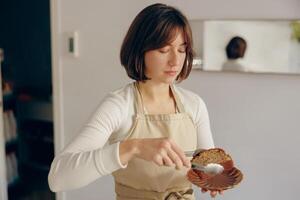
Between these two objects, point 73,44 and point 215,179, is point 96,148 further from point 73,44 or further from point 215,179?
point 73,44

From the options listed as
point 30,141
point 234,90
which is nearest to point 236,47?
point 234,90

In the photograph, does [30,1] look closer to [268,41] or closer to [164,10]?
[268,41]

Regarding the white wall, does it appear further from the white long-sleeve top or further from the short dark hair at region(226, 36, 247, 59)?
the white long-sleeve top

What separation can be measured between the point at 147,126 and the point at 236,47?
0.65 m

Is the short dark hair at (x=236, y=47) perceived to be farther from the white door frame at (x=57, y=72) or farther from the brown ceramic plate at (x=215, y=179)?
the white door frame at (x=57, y=72)

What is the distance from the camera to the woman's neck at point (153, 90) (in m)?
1.03

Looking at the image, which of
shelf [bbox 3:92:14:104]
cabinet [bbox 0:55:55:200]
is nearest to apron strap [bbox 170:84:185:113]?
shelf [bbox 3:92:14:104]

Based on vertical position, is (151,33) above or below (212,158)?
above

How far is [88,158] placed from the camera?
2.66 ft

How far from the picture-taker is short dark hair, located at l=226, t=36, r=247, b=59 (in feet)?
4.88

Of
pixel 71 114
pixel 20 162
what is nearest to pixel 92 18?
pixel 71 114

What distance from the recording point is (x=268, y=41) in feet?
4.75

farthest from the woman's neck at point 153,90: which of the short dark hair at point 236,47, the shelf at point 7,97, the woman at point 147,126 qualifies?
the shelf at point 7,97

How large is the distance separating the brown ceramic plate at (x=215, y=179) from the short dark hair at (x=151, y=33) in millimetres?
283
